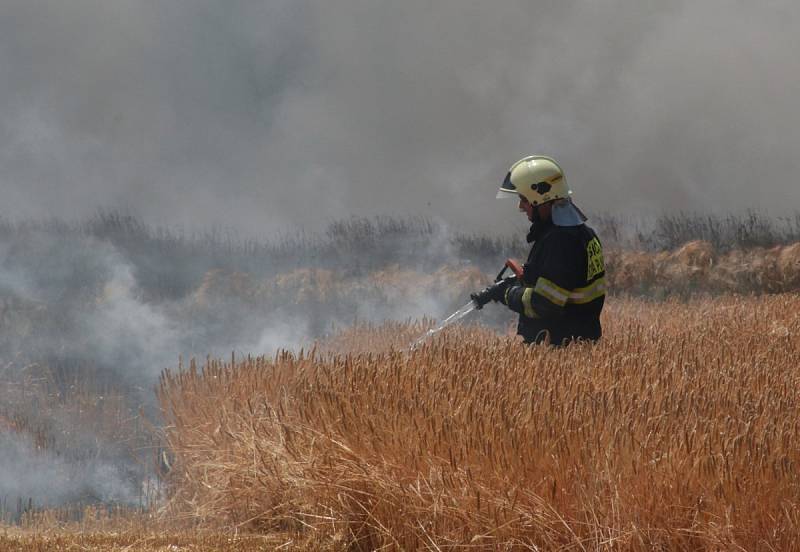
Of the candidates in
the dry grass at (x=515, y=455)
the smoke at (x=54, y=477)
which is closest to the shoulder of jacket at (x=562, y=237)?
the dry grass at (x=515, y=455)

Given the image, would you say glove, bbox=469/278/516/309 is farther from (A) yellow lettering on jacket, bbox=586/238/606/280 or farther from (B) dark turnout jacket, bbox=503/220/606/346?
(A) yellow lettering on jacket, bbox=586/238/606/280

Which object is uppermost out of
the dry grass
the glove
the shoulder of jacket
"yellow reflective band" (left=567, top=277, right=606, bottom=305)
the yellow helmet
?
the yellow helmet

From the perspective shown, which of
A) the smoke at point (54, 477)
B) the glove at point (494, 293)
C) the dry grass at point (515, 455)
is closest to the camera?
the dry grass at point (515, 455)

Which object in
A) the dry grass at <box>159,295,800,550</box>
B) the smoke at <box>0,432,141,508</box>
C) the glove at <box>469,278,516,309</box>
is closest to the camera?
the dry grass at <box>159,295,800,550</box>

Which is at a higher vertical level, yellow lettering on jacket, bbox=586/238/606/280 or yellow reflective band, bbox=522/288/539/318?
yellow lettering on jacket, bbox=586/238/606/280

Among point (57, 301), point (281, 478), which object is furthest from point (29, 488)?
point (57, 301)

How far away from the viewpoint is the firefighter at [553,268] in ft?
25.6

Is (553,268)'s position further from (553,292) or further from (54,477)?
(54,477)

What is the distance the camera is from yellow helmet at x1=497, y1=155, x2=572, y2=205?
8141 millimetres

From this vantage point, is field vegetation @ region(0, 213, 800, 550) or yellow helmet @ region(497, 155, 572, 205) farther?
yellow helmet @ region(497, 155, 572, 205)

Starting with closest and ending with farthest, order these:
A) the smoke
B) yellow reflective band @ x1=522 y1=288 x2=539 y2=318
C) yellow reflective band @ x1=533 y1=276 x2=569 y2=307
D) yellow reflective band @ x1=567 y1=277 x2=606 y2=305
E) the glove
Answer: yellow reflective band @ x1=533 y1=276 x2=569 y2=307 < yellow reflective band @ x1=522 y1=288 x2=539 y2=318 < yellow reflective band @ x1=567 y1=277 x2=606 y2=305 < the glove < the smoke

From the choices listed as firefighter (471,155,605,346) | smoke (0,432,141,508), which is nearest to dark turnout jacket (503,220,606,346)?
firefighter (471,155,605,346)

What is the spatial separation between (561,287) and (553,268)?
0.16 m

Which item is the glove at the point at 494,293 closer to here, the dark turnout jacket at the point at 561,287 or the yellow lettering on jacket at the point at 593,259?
the dark turnout jacket at the point at 561,287
